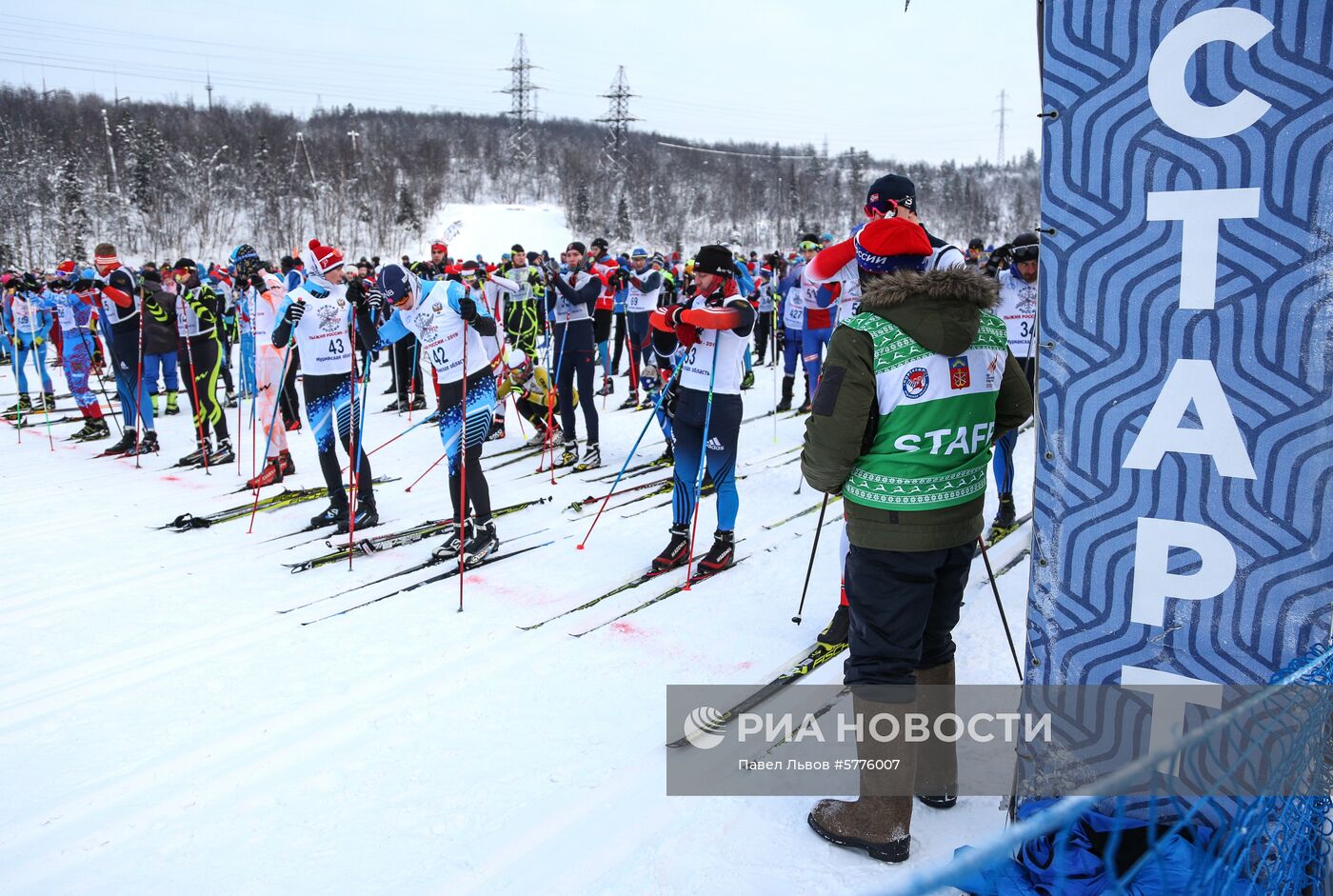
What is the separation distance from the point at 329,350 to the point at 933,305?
199 inches

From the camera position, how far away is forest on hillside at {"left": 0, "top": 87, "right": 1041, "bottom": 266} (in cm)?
4572

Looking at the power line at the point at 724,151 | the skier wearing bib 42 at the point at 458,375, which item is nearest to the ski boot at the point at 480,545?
the skier wearing bib 42 at the point at 458,375

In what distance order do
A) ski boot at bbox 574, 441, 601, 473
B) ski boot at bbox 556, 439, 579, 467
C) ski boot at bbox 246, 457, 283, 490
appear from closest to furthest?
ski boot at bbox 246, 457, 283, 490
ski boot at bbox 574, 441, 601, 473
ski boot at bbox 556, 439, 579, 467

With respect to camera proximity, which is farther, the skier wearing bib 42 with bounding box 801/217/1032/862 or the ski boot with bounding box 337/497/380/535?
the ski boot with bounding box 337/497/380/535

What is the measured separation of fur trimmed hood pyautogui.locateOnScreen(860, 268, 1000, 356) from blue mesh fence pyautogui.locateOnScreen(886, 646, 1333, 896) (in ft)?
3.92

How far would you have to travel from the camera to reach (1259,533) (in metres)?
2.20

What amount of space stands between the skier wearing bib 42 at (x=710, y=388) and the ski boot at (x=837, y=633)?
3.92 feet

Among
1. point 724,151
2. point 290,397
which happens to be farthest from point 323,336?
point 724,151

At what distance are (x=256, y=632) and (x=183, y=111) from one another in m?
82.7

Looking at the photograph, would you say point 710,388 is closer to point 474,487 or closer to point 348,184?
point 474,487

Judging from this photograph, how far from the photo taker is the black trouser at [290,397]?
768cm

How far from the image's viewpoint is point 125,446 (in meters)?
8.89

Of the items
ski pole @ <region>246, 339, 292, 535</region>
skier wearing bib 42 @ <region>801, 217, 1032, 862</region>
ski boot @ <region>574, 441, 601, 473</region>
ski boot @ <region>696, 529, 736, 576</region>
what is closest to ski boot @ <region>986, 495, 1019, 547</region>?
ski boot @ <region>696, 529, 736, 576</region>

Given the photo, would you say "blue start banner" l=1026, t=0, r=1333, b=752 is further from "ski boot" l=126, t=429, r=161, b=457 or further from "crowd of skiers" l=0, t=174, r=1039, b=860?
"ski boot" l=126, t=429, r=161, b=457
